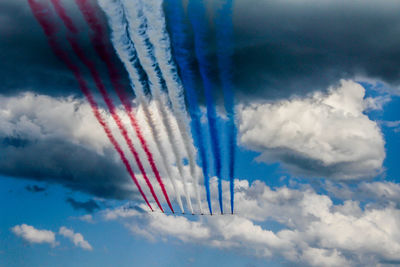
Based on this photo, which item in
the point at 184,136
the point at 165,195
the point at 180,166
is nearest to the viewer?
the point at 184,136

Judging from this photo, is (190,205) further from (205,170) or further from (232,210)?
(205,170)

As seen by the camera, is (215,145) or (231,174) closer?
(215,145)

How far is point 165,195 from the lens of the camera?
174 ft

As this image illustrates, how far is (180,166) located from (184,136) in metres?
4.89

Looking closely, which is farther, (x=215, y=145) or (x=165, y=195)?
(x=165, y=195)

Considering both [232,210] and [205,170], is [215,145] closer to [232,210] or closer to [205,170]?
[205,170]

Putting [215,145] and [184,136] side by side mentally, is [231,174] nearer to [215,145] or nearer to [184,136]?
[215,145]

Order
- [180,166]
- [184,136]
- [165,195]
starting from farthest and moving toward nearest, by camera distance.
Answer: [165,195]
[180,166]
[184,136]

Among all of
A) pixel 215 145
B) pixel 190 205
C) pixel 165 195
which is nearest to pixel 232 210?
pixel 190 205

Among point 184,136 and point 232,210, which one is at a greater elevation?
point 184,136

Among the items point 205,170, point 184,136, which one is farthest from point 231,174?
point 184,136

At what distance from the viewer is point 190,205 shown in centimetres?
5625

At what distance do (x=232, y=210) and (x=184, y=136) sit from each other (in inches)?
612

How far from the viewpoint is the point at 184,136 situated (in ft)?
150
